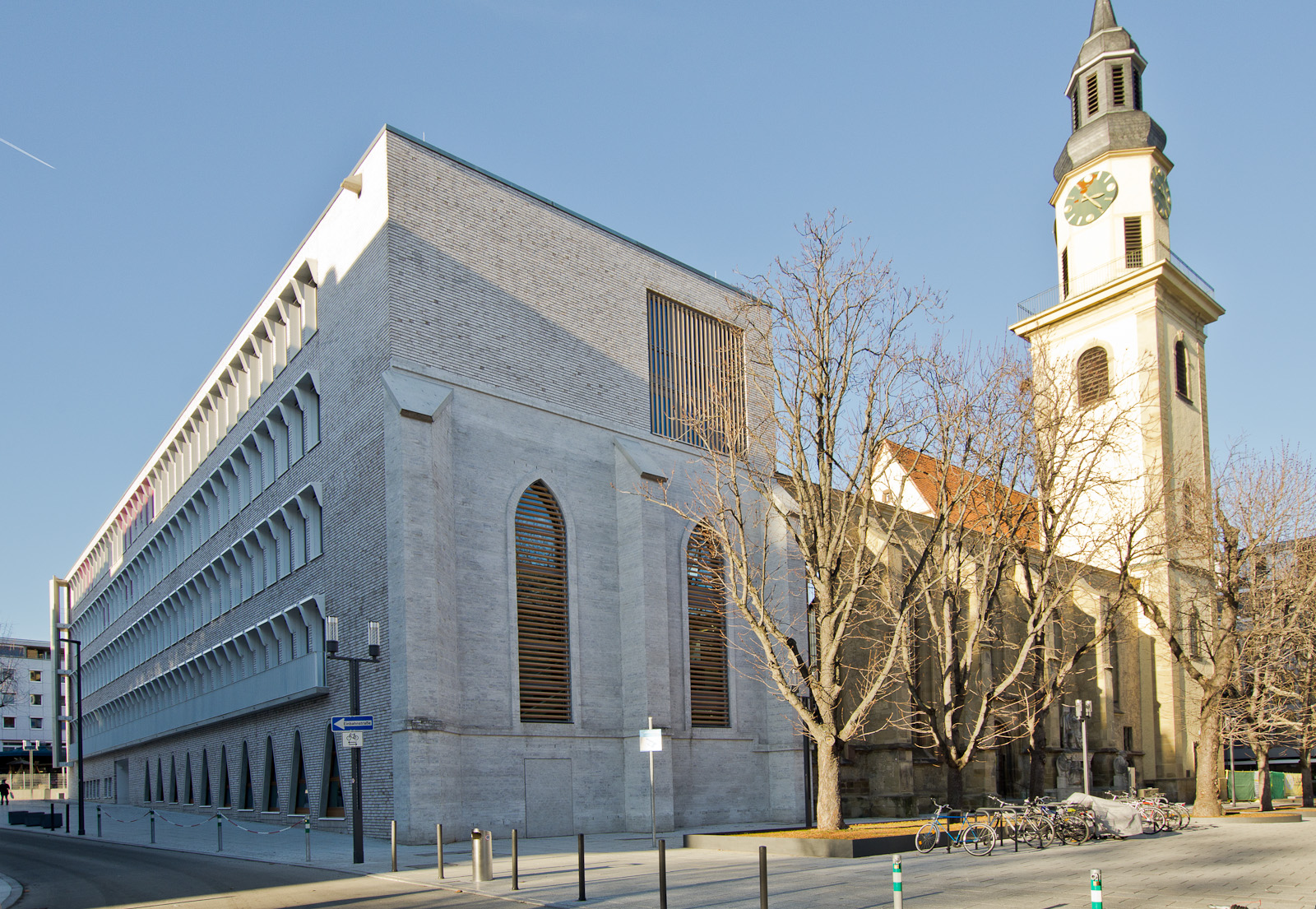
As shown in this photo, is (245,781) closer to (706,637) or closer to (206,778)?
(206,778)

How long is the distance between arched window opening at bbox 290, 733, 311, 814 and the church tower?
1254 inches

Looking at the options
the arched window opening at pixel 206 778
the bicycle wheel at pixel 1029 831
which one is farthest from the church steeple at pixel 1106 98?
the arched window opening at pixel 206 778

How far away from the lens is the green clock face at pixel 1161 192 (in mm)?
44375

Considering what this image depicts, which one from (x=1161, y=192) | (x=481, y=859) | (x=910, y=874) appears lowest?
(x=910, y=874)

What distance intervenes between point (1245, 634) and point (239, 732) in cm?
3060

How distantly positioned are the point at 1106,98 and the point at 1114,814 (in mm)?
35244

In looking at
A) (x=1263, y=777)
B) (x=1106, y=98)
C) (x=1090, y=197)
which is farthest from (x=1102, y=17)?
(x=1263, y=777)

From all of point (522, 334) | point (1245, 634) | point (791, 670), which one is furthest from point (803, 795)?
point (522, 334)

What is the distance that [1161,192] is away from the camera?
44.9 metres

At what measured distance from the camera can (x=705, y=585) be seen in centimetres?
3131

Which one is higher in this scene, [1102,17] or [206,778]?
[1102,17]

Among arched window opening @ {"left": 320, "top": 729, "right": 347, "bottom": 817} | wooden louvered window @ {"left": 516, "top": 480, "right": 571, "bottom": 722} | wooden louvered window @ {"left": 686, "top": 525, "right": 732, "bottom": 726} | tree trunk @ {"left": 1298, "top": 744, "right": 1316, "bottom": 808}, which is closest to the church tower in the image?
tree trunk @ {"left": 1298, "top": 744, "right": 1316, "bottom": 808}

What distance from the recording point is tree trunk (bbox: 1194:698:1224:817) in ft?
90.6

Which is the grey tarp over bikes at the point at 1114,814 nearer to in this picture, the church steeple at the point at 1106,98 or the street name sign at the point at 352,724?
the street name sign at the point at 352,724
